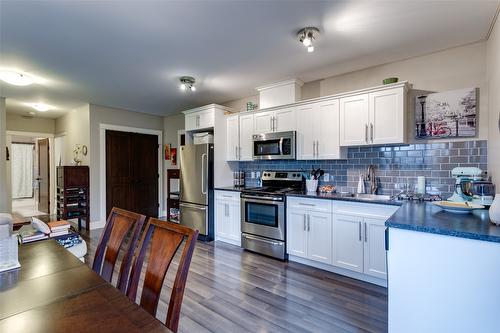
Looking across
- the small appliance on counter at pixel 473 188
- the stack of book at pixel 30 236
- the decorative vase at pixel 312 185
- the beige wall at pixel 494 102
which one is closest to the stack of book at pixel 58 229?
the stack of book at pixel 30 236

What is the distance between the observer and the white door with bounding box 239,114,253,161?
13.4 feet

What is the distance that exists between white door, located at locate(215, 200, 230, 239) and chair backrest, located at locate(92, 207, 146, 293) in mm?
2437

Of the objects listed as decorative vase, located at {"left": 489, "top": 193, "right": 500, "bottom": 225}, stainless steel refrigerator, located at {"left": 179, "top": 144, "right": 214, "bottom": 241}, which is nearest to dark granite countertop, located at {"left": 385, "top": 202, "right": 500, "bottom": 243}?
decorative vase, located at {"left": 489, "top": 193, "right": 500, "bottom": 225}

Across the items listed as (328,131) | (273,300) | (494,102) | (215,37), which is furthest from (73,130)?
(494,102)

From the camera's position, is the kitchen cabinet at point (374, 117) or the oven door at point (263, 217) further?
the oven door at point (263, 217)

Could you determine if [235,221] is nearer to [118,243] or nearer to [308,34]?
[118,243]

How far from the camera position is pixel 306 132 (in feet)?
11.3

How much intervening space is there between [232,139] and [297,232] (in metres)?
1.93

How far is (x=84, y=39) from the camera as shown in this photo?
2.52m

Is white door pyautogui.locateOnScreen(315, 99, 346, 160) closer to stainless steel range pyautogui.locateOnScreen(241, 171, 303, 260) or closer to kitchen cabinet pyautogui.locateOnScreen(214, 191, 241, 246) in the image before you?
stainless steel range pyautogui.locateOnScreen(241, 171, 303, 260)

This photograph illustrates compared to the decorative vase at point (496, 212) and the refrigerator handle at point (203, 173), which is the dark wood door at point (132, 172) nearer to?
the refrigerator handle at point (203, 173)

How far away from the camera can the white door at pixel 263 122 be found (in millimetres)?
3830

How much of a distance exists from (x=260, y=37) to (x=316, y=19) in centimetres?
56

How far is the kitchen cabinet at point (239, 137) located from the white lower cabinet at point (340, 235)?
4.09 feet
